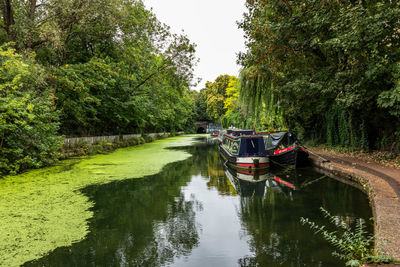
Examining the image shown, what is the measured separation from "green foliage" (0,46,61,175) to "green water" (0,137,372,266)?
3.60ft

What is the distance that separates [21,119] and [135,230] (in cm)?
705

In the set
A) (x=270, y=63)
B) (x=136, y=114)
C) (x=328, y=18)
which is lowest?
(x=136, y=114)

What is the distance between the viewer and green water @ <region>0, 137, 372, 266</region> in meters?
3.76

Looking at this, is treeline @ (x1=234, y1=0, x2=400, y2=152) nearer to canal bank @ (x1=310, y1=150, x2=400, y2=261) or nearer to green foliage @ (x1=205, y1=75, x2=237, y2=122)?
canal bank @ (x1=310, y1=150, x2=400, y2=261)

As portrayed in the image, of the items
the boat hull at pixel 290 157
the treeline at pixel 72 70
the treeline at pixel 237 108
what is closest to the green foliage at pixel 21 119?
the treeline at pixel 72 70

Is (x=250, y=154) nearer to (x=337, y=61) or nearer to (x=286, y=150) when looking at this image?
(x=286, y=150)

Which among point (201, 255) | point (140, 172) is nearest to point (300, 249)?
point (201, 255)

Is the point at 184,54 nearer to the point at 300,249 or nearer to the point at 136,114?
the point at 136,114

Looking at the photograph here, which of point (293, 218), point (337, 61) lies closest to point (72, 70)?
point (293, 218)

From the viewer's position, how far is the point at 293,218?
18.0 feet

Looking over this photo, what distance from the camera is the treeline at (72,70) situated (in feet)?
29.7

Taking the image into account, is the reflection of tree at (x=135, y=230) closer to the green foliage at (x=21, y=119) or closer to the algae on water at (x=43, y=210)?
the algae on water at (x=43, y=210)

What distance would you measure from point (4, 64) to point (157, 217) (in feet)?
23.9

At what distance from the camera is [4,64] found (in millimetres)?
8273
